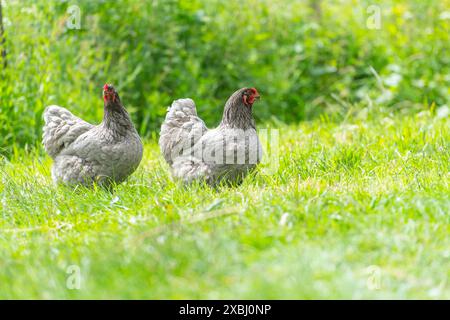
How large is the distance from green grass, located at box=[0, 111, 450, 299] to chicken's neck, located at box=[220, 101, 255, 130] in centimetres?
36

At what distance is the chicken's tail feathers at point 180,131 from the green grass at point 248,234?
23 centimetres

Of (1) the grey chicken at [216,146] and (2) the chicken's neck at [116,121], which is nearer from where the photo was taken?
(1) the grey chicken at [216,146]

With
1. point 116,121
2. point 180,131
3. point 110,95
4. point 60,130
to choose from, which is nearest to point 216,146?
point 180,131

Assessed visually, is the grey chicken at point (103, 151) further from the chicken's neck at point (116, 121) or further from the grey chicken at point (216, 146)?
the grey chicken at point (216, 146)

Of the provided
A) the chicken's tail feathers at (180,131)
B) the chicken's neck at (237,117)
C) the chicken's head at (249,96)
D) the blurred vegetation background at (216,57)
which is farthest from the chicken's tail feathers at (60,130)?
the blurred vegetation background at (216,57)

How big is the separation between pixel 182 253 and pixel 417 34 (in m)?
6.57

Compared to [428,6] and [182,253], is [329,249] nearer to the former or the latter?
[182,253]

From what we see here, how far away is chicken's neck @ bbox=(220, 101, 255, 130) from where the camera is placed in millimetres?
4582

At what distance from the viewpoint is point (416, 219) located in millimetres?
3465

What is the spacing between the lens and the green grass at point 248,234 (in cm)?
285

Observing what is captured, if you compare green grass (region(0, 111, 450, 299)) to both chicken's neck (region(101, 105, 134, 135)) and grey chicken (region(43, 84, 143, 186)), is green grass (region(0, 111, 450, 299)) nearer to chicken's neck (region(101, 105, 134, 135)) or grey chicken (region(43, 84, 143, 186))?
grey chicken (region(43, 84, 143, 186))

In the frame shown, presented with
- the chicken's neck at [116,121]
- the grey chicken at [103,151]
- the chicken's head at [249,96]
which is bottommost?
the grey chicken at [103,151]

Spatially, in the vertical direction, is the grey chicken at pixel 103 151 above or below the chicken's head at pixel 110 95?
below

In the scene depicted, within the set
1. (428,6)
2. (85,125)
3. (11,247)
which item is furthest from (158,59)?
(11,247)
